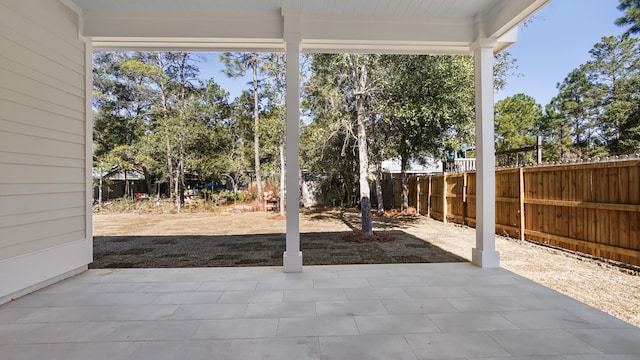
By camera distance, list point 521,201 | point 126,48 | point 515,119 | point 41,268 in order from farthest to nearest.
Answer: point 515,119
point 521,201
point 126,48
point 41,268

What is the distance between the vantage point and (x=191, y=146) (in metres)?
11.9

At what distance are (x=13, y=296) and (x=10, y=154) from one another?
4.25 ft

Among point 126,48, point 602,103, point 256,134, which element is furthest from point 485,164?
point 602,103

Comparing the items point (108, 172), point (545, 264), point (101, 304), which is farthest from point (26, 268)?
point (108, 172)

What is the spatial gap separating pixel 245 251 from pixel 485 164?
3.84m

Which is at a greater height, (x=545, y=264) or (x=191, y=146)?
(x=191, y=146)

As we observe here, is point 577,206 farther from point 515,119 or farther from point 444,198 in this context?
point 515,119

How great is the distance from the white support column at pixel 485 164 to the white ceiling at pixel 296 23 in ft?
1.07

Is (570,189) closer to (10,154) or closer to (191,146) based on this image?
(10,154)

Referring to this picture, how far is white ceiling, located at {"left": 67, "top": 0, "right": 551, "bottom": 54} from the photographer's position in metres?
3.65

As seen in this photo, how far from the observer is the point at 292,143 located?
3807 mm

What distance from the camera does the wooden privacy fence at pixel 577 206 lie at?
388 cm

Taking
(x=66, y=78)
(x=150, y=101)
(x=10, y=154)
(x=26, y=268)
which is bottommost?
(x=26, y=268)

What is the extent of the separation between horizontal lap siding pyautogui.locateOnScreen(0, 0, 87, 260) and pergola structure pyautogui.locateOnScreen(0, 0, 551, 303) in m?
0.01
